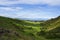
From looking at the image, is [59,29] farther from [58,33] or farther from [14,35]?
[14,35]

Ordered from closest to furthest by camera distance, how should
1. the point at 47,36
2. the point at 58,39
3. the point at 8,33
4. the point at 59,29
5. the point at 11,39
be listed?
1. the point at 11,39
2. the point at 8,33
3. the point at 58,39
4. the point at 47,36
5. the point at 59,29

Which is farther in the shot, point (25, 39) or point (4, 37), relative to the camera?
point (25, 39)

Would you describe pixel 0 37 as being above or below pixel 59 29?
below

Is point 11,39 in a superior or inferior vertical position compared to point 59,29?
inferior

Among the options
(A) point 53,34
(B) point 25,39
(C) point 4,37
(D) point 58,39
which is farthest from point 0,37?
(A) point 53,34

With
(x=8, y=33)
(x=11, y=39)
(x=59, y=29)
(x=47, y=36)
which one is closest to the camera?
(x=11, y=39)

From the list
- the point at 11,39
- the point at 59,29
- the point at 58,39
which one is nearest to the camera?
the point at 11,39

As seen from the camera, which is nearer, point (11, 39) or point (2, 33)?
point (11, 39)

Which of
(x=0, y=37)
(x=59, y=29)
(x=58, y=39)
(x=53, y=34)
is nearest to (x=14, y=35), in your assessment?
(x=0, y=37)

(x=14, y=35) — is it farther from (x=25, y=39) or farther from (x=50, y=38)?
(x=50, y=38)
